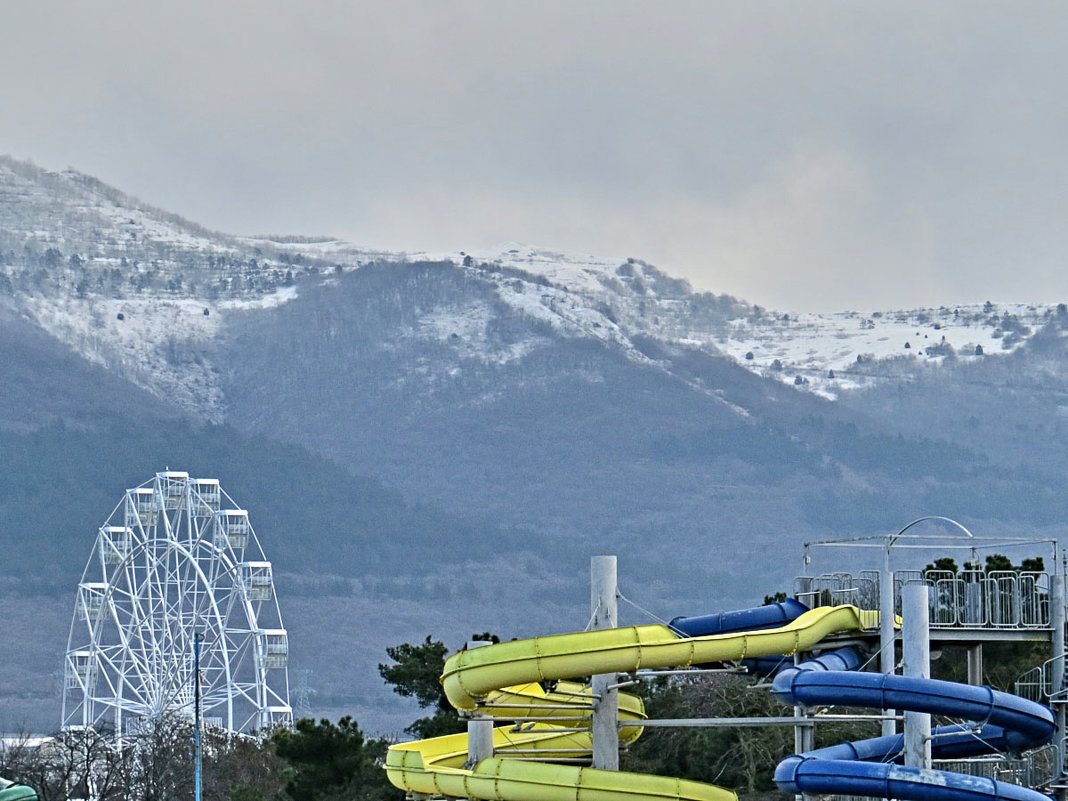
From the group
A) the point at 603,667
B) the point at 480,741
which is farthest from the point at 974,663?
the point at 480,741

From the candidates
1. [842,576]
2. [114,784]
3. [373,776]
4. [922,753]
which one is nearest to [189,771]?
[114,784]

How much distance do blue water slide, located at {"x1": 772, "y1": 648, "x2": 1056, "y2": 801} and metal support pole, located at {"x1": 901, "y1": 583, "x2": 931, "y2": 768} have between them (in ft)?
1.34

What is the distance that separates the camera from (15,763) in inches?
3612

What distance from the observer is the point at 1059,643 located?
40500 millimetres

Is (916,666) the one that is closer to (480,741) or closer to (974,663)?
(974,663)

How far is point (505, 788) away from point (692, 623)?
5.74 metres

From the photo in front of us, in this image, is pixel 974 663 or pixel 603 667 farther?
pixel 974 663

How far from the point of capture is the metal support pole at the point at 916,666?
113 feet

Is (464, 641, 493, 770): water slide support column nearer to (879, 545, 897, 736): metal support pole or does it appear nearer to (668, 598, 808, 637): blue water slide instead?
(668, 598, 808, 637): blue water slide

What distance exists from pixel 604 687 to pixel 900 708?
337 inches

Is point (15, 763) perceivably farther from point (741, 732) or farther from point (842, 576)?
point (842, 576)

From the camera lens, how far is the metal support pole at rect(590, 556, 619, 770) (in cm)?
4088

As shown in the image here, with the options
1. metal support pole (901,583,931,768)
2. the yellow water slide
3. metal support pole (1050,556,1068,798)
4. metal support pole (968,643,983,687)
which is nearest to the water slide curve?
the yellow water slide

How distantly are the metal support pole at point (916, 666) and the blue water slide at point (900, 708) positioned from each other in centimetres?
41
